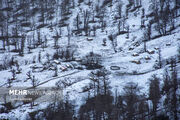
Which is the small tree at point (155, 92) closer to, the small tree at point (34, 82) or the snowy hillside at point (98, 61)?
the snowy hillside at point (98, 61)

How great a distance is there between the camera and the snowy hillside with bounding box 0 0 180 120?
32.8 metres

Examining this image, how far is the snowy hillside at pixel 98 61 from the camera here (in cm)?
3275

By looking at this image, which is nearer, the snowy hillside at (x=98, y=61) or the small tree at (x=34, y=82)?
the snowy hillside at (x=98, y=61)

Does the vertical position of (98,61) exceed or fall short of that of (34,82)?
it exceeds it

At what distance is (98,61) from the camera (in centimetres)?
5481

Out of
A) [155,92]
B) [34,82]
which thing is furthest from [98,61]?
[155,92]

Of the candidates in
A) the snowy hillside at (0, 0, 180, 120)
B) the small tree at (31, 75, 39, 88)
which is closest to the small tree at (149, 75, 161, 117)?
the snowy hillside at (0, 0, 180, 120)

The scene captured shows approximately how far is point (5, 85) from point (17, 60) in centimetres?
1862

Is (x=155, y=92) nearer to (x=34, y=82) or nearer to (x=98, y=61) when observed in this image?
(x=98, y=61)

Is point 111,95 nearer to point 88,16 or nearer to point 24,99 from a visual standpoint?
point 24,99

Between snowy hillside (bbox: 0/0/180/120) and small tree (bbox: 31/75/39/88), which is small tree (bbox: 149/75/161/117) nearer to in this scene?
snowy hillside (bbox: 0/0/180/120)

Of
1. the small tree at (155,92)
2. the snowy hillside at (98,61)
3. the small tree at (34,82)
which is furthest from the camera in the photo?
the small tree at (34,82)

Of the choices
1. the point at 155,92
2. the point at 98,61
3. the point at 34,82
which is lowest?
the point at 155,92

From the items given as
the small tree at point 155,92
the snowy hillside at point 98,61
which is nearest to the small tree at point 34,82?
the snowy hillside at point 98,61
